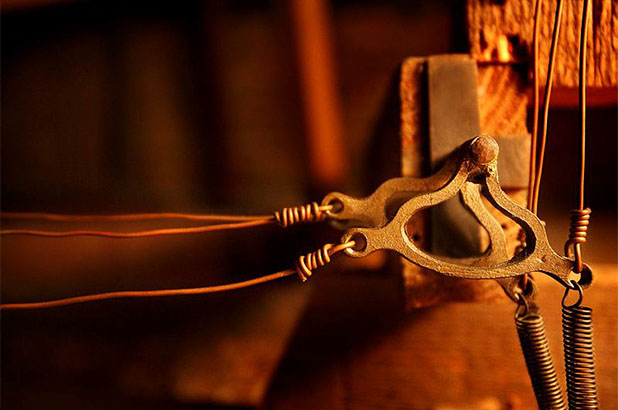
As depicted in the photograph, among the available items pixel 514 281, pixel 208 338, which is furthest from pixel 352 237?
pixel 208 338

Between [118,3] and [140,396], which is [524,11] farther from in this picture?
[118,3]

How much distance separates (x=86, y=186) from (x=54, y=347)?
41.0 inches

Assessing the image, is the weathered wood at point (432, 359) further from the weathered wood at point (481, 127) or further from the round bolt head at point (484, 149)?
the round bolt head at point (484, 149)

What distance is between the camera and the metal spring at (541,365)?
511 millimetres

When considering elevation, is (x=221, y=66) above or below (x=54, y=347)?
above

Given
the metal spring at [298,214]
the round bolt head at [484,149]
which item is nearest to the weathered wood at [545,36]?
the round bolt head at [484,149]

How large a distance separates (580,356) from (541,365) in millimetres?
42

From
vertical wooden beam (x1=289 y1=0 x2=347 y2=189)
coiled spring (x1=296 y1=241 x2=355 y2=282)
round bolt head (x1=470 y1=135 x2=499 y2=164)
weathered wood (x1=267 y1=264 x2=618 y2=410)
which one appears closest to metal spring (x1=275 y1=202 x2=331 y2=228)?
coiled spring (x1=296 y1=241 x2=355 y2=282)

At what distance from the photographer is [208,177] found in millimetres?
1969

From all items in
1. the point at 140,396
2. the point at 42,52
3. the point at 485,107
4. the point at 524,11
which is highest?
the point at 42,52

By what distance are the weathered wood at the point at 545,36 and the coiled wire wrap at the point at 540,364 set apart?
0.29 m

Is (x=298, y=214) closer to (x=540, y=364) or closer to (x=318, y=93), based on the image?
(x=540, y=364)

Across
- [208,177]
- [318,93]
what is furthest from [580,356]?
[208,177]

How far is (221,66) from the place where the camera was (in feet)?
5.82
